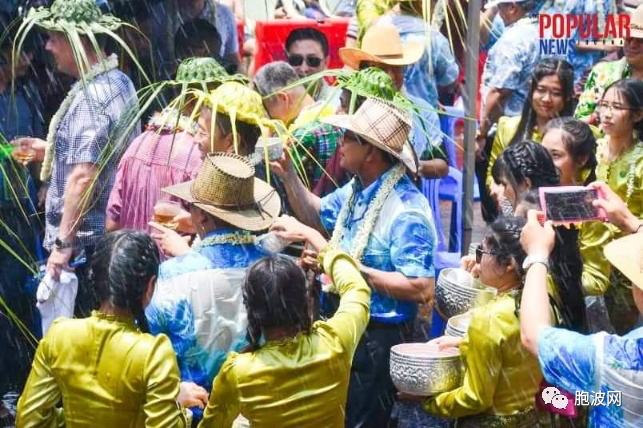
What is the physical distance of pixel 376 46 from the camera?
20.2ft

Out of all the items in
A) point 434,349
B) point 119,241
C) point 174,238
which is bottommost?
point 434,349

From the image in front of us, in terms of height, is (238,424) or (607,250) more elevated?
(607,250)

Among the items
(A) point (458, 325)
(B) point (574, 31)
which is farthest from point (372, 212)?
(B) point (574, 31)

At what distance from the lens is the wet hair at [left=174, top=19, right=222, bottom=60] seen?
22.1 feet

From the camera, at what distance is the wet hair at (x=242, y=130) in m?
4.69

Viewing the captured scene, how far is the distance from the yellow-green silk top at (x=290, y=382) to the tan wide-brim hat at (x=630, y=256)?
875mm

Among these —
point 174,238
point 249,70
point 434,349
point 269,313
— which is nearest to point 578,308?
point 434,349

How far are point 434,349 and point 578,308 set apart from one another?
56cm

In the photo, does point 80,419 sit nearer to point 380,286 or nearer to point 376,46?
point 380,286

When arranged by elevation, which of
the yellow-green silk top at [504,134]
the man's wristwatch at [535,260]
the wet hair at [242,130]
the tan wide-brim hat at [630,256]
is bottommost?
the yellow-green silk top at [504,134]

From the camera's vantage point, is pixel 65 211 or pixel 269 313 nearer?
pixel 269 313

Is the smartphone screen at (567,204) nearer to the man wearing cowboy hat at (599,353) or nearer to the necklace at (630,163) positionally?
the man wearing cowboy hat at (599,353)

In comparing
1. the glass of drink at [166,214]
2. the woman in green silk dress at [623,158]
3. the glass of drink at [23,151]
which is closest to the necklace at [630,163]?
the woman in green silk dress at [623,158]

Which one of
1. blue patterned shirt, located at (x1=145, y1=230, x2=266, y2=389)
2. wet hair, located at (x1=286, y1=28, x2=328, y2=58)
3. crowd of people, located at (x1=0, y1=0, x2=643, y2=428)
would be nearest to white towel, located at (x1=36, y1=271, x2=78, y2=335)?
crowd of people, located at (x1=0, y1=0, x2=643, y2=428)
